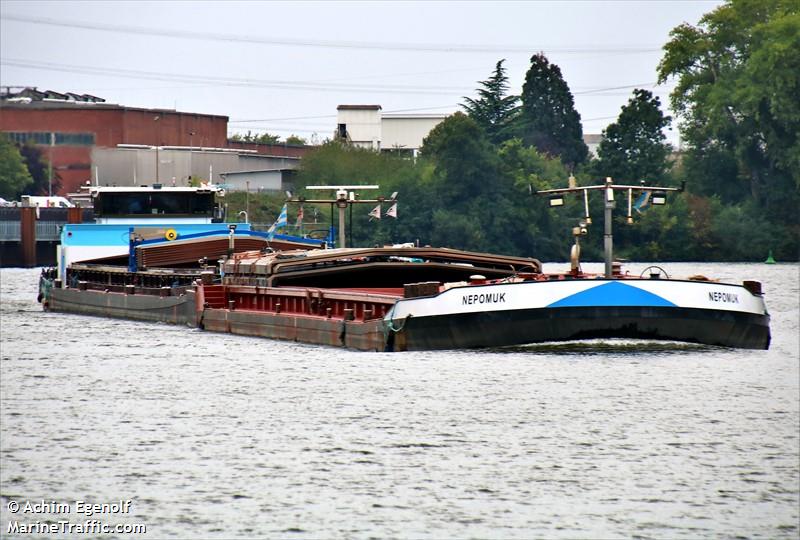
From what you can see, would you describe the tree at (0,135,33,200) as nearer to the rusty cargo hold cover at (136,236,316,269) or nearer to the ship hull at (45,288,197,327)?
the ship hull at (45,288,197,327)

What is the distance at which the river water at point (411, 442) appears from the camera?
60.0ft

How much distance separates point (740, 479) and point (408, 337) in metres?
12.6

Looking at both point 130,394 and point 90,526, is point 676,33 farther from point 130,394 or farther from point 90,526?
point 90,526

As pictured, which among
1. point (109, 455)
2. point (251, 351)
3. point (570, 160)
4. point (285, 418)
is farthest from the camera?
point (570, 160)

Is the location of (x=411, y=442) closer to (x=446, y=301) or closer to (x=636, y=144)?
(x=446, y=301)

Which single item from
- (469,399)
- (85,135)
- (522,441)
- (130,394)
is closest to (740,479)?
(522,441)

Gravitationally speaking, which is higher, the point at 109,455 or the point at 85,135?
the point at 85,135

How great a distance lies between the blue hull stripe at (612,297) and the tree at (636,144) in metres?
77.1

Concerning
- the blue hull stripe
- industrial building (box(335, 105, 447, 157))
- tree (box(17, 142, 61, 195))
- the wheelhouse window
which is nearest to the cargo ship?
the blue hull stripe

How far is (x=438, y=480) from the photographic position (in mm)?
20109

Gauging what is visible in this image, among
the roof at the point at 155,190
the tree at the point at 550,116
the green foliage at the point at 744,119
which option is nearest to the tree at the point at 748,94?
the green foliage at the point at 744,119

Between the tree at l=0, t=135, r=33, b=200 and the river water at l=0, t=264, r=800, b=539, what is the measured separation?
240 ft

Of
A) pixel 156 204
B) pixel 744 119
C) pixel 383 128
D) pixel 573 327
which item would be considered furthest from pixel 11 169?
pixel 573 327

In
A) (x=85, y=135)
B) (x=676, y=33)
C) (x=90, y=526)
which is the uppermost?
(x=676, y=33)
